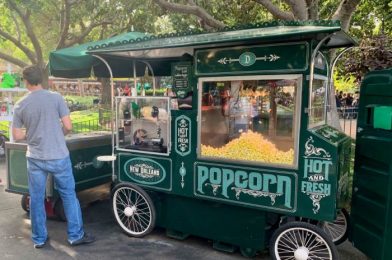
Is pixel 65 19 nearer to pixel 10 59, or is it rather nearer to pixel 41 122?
pixel 10 59

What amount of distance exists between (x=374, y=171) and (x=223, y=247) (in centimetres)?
169

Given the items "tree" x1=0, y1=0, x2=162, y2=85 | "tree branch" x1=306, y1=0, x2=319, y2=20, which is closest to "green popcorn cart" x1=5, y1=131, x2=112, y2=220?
"tree branch" x1=306, y1=0, x2=319, y2=20

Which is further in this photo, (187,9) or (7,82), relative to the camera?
(7,82)

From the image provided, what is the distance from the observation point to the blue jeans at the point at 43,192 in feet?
12.3

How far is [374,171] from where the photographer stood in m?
3.15

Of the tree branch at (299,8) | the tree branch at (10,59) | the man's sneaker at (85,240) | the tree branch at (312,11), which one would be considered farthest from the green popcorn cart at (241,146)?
the tree branch at (10,59)

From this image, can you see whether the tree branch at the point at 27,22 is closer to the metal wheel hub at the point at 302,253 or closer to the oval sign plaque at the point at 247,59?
the oval sign plaque at the point at 247,59

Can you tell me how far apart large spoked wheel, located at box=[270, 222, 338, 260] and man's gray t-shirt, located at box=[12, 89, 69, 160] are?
2335mm

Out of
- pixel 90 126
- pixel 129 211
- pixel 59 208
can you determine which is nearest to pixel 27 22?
pixel 90 126

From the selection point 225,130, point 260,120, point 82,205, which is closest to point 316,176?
point 260,120

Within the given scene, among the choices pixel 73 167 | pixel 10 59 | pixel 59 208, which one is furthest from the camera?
pixel 10 59

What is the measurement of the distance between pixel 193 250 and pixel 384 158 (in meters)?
2.13

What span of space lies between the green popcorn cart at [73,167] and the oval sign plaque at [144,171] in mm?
991

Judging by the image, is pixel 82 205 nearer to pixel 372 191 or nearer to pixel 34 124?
pixel 34 124
